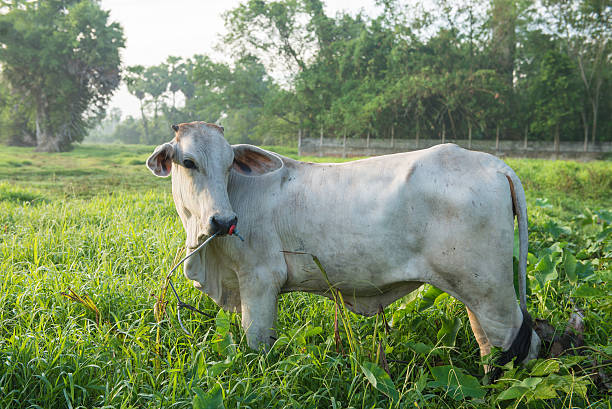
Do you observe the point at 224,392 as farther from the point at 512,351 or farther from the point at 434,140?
the point at 434,140

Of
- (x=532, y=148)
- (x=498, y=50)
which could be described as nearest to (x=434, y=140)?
(x=532, y=148)

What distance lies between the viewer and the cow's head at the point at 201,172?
1.73m

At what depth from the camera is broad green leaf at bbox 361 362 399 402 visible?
1638mm

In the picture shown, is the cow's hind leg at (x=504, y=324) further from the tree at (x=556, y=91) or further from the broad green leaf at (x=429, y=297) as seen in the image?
the tree at (x=556, y=91)

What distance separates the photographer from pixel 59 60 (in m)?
17.5

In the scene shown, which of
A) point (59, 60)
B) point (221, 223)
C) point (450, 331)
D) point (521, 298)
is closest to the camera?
point (221, 223)

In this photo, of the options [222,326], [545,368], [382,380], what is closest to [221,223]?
[222,326]

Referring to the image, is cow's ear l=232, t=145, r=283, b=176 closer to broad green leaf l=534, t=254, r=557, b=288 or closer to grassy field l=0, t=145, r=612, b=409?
grassy field l=0, t=145, r=612, b=409

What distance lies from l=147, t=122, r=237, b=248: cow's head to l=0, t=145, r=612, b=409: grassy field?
529mm

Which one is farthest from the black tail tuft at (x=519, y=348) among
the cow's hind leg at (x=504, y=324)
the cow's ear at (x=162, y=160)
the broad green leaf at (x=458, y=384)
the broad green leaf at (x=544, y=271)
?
the cow's ear at (x=162, y=160)

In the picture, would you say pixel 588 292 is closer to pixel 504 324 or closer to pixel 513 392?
pixel 504 324

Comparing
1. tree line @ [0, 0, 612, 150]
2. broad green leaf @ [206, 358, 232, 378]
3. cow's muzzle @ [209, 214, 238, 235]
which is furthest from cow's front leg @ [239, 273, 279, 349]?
tree line @ [0, 0, 612, 150]

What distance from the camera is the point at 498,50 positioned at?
916 inches

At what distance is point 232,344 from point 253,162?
86 centimetres
